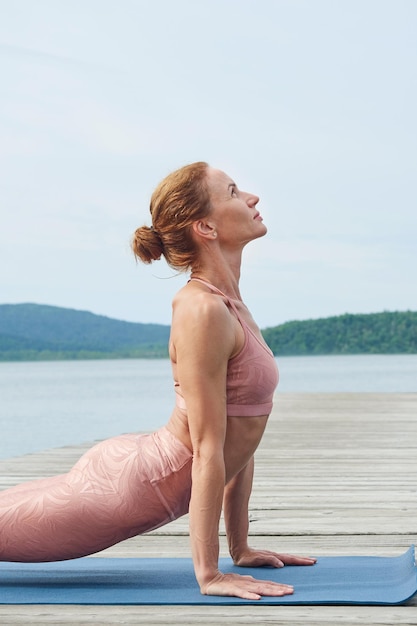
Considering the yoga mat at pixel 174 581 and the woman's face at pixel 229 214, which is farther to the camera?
the woman's face at pixel 229 214

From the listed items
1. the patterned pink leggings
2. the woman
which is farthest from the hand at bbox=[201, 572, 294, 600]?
the patterned pink leggings

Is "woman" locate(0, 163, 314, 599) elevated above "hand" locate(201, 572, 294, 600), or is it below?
above

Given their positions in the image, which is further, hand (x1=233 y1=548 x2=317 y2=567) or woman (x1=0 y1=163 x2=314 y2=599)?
hand (x1=233 y1=548 x2=317 y2=567)

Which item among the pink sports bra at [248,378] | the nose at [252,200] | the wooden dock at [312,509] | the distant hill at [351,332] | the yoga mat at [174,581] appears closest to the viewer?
the wooden dock at [312,509]

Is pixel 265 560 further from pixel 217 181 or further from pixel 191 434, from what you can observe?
Answer: pixel 217 181

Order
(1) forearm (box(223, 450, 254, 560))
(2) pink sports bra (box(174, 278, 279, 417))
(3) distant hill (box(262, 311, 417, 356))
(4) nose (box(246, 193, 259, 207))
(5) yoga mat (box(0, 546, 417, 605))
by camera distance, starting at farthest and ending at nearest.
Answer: (3) distant hill (box(262, 311, 417, 356)) → (1) forearm (box(223, 450, 254, 560)) → (4) nose (box(246, 193, 259, 207)) → (2) pink sports bra (box(174, 278, 279, 417)) → (5) yoga mat (box(0, 546, 417, 605))

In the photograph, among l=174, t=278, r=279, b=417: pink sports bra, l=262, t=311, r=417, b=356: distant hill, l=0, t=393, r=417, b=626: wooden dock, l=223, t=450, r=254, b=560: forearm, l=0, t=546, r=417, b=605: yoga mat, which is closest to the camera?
l=0, t=393, r=417, b=626: wooden dock

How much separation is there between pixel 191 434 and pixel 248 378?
210 millimetres

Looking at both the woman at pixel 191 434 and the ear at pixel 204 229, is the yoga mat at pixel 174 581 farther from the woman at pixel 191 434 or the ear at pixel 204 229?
the ear at pixel 204 229

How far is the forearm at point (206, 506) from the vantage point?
2385 millimetres

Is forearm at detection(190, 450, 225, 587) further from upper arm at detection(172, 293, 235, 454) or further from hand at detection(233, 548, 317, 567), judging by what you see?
hand at detection(233, 548, 317, 567)

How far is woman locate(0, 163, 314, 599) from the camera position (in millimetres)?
2396

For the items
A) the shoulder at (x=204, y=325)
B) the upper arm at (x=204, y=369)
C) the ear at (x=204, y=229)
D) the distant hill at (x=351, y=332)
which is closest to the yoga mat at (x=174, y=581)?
the upper arm at (x=204, y=369)

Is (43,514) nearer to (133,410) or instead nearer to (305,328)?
(133,410)
